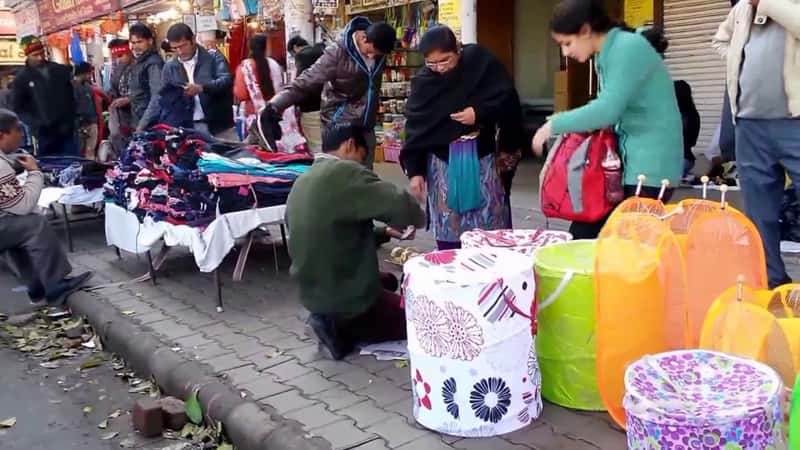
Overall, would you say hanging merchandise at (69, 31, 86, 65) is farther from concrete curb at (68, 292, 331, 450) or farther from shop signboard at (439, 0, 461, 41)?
concrete curb at (68, 292, 331, 450)

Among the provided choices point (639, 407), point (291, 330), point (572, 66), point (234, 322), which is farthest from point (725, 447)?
point (572, 66)

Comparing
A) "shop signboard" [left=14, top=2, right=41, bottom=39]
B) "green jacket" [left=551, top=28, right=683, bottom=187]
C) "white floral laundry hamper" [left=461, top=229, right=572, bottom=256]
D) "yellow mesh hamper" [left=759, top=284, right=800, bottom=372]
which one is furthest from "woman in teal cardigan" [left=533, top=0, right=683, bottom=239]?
"shop signboard" [left=14, top=2, right=41, bottom=39]

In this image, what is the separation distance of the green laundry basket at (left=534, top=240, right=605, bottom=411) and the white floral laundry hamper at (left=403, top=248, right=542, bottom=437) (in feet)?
0.37

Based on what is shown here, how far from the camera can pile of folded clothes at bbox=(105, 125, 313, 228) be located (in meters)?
5.03

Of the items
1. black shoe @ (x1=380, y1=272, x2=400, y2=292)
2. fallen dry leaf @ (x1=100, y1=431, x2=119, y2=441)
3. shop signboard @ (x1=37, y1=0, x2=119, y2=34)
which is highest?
shop signboard @ (x1=37, y1=0, x2=119, y2=34)

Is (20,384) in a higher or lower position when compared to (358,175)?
lower

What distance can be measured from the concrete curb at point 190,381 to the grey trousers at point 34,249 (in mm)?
274

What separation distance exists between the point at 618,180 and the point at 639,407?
1479mm

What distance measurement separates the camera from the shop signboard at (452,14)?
7656 millimetres

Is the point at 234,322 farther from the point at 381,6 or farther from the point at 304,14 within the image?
the point at 381,6

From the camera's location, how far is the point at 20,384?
176 inches

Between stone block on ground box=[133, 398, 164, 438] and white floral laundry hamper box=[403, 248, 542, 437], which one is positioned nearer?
white floral laundry hamper box=[403, 248, 542, 437]

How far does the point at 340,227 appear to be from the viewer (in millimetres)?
3744

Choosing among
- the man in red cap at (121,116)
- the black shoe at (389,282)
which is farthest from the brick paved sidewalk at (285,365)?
the man in red cap at (121,116)
